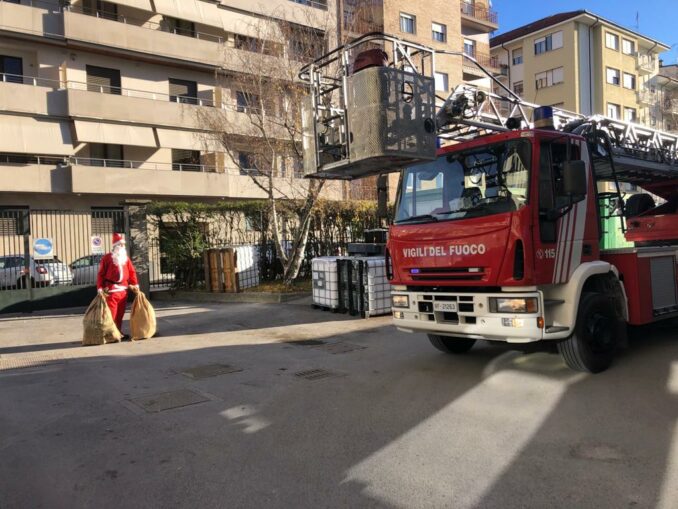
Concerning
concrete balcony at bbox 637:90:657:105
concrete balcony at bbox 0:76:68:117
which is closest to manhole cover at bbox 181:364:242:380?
concrete balcony at bbox 0:76:68:117

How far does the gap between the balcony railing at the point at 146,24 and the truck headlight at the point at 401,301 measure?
2295 centimetres

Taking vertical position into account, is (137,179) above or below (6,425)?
above

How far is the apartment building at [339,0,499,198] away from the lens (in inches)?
1330

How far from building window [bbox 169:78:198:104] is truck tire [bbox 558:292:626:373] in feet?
90.8

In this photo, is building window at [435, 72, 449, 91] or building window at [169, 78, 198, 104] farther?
building window at [435, 72, 449, 91]

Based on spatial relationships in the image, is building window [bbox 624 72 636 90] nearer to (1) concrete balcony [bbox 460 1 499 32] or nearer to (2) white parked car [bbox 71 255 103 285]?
(1) concrete balcony [bbox 460 1 499 32]

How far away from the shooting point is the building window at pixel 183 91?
29553 mm

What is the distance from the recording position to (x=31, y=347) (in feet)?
29.2

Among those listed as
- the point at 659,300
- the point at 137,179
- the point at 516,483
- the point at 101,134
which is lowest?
the point at 516,483

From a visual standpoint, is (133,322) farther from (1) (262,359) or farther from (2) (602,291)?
(2) (602,291)

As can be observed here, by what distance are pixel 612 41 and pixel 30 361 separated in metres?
47.9

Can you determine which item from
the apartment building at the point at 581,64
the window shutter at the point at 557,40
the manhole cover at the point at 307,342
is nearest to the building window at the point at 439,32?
the apartment building at the point at 581,64

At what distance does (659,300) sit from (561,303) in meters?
2.05

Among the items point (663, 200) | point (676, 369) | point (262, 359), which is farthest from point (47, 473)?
point (663, 200)
